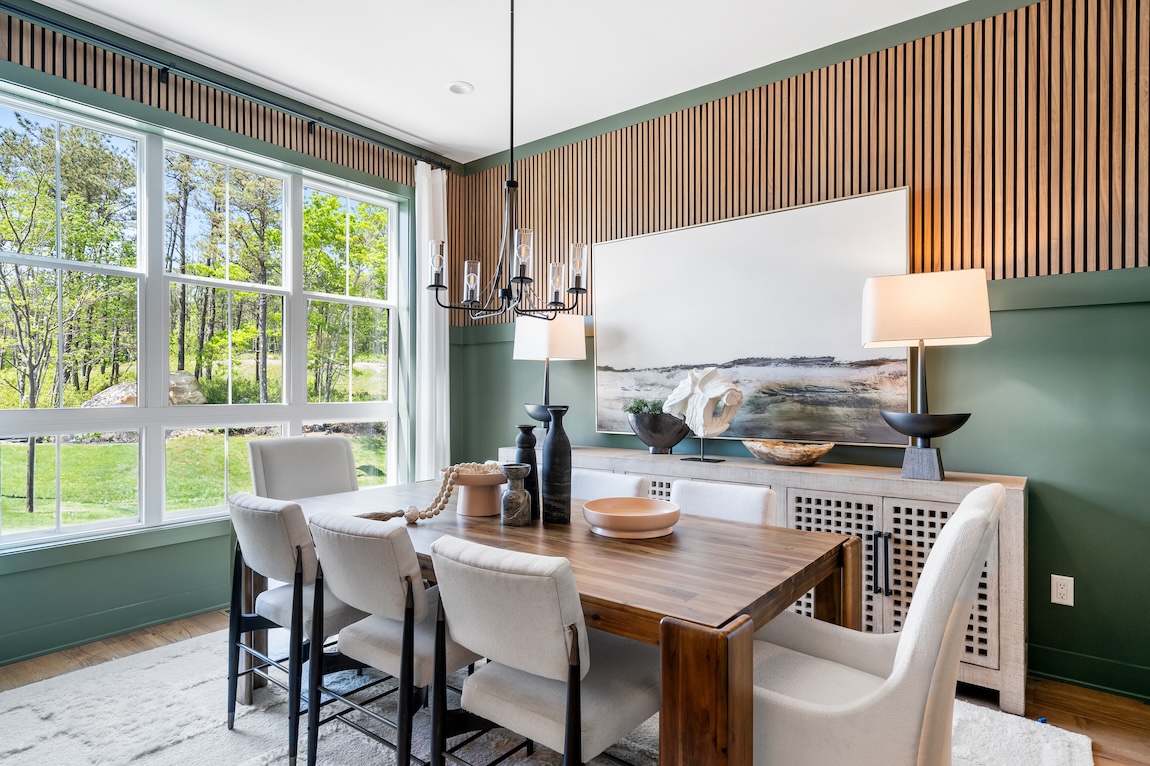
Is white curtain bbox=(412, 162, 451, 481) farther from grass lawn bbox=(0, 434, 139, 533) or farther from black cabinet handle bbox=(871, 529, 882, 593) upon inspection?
black cabinet handle bbox=(871, 529, 882, 593)

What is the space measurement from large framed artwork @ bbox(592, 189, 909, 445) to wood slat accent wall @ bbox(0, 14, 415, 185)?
178cm

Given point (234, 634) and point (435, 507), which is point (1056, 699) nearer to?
point (435, 507)

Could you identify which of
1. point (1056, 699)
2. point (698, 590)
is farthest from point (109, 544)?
point (1056, 699)

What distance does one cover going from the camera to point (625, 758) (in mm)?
2025

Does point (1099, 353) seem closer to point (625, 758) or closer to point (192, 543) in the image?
point (625, 758)

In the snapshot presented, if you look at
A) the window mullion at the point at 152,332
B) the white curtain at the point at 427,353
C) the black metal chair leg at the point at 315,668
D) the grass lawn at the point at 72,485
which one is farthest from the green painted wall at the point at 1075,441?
the grass lawn at the point at 72,485

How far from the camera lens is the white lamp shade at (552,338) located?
12.3 feet

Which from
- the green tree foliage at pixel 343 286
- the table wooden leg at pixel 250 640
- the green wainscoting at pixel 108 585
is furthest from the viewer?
the green tree foliage at pixel 343 286

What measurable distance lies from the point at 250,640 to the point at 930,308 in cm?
294

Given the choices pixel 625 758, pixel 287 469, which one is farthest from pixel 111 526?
pixel 625 758

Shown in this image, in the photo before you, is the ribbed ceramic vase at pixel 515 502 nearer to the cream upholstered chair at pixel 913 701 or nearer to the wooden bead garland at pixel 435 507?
the wooden bead garland at pixel 435 507

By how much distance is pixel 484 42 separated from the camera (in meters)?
3.13

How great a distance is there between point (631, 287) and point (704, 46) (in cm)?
133

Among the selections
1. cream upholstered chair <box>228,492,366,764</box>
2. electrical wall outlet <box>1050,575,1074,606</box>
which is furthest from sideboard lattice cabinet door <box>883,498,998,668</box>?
cream upholstered chair <box>228,492,366,764</box>
